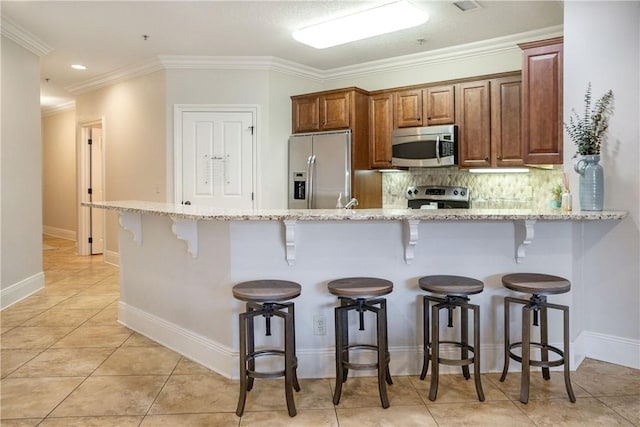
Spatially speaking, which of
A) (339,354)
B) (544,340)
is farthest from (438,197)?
(339,354)

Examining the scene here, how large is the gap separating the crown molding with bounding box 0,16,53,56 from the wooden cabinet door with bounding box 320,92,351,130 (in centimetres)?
294

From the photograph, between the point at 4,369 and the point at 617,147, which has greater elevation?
the point at 617,147

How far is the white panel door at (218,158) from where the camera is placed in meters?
5.42

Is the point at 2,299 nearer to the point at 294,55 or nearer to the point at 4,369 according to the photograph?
the point at 4,369

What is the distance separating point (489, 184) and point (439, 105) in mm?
960

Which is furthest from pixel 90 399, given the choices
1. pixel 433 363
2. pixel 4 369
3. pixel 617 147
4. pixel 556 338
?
pixel 617 147

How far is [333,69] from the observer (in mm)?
5770

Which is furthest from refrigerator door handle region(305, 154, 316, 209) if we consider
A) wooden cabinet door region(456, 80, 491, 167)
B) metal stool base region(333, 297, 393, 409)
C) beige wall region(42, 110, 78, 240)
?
beige wall region(42, 110, 78, 240)

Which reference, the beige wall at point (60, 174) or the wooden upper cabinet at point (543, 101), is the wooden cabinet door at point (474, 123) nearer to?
the wooden upper cabinet at point (543, 101)

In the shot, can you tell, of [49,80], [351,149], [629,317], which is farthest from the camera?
[49,80]

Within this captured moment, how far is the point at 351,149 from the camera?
507 cm

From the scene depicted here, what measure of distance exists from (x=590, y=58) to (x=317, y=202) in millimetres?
2943

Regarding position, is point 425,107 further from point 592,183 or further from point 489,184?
point 592,183

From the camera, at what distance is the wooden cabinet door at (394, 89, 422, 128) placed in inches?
193
